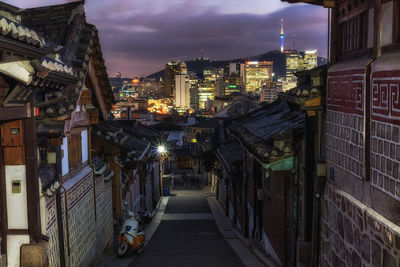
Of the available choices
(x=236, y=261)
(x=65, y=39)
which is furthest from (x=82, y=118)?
(x=236, y=261)

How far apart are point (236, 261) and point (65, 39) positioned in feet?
32.4

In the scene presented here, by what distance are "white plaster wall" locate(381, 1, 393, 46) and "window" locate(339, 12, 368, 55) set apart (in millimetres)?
896

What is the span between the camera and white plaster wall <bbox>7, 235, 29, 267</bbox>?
339 inches

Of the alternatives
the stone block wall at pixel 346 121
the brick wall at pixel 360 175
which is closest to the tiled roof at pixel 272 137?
→ the stone block wall at pixel 346 121

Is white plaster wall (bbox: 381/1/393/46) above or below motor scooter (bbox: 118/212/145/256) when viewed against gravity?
above

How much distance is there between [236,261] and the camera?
611 inches

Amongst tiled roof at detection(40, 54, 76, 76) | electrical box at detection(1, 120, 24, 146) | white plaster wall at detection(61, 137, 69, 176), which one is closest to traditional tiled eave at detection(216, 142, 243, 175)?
white plaster wall at detection(61, 137, 69, 176)

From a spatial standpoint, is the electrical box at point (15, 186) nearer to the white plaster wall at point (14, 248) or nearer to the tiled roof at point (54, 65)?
the white plaster wall at point (14, 248)

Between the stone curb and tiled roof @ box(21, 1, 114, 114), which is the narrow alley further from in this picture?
tiled roof @ box(21, 1, 114, 114)

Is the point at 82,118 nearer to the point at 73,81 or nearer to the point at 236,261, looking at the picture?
the point at 73,81

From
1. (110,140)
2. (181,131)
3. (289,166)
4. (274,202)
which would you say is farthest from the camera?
(181,131)

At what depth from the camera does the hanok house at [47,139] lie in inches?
292

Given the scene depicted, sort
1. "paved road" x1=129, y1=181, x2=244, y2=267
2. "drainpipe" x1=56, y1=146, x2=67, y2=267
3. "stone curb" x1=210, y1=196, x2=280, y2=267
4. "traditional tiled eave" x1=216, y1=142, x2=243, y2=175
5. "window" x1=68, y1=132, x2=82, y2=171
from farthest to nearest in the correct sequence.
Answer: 1. "traditional tiled eave" x1=216, y1=142, x2=243, y2=175
2. "paved road" x1=129, y1=181, x2=244, y2=267
3. "stone curb" x1=210, y1=196, x2=280, y2=267
4. "window" x1=68, y1=132, x2=82, y2=171
5. "drainpipe" x1=56, y1=146, x2=67, y2=267

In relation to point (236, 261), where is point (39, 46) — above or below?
above
